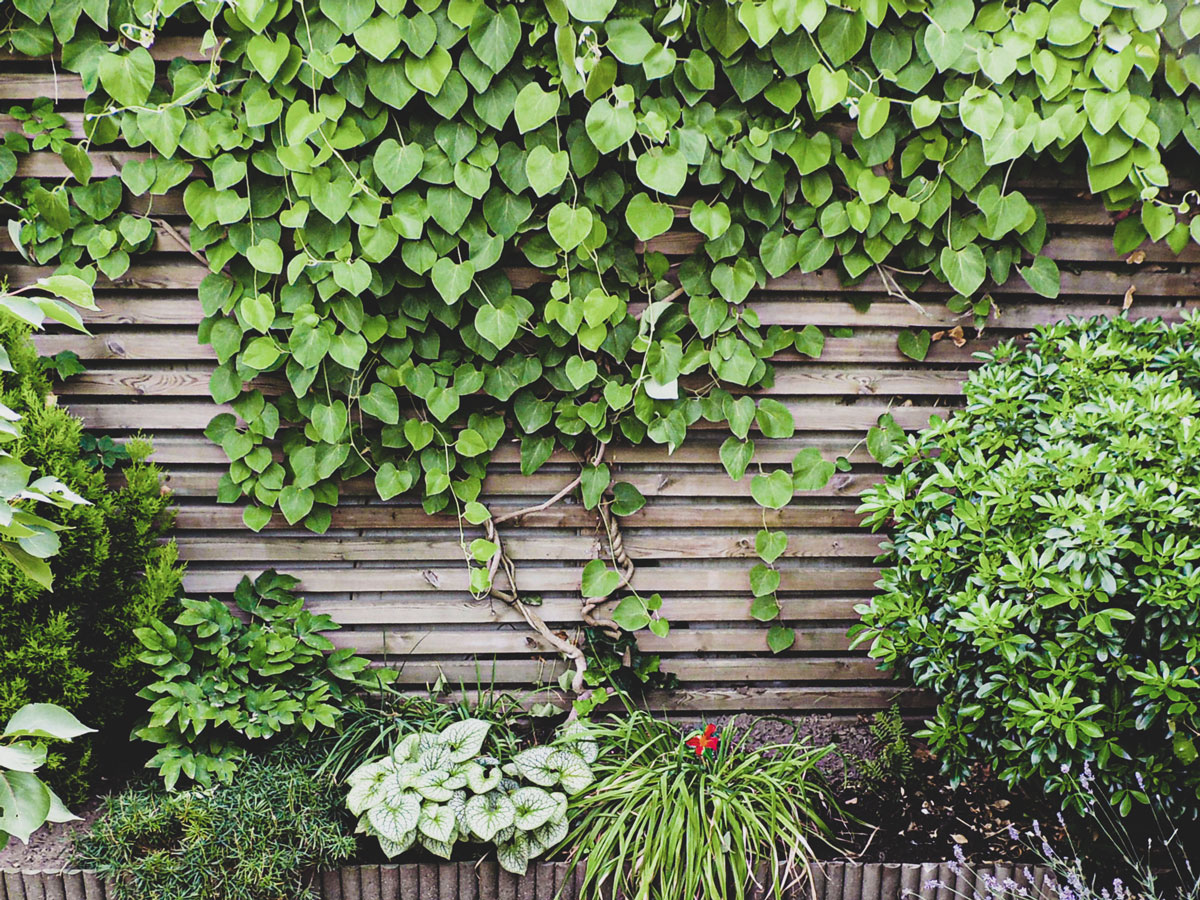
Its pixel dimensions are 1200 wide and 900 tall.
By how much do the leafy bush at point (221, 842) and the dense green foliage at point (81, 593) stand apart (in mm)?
226

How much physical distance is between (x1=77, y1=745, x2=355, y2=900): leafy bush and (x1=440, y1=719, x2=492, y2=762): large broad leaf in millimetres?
293

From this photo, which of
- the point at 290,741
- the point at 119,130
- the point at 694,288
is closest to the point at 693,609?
the point at 694,288

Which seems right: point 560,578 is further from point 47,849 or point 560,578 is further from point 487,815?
point 47,849

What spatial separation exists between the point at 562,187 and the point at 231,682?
151 cm

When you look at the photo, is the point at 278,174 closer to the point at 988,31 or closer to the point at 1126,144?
the point at 988,31

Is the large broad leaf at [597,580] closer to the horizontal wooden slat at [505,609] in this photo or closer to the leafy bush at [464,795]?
the horizontal wooden slat at [505,609]

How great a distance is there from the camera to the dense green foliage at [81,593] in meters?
1.96

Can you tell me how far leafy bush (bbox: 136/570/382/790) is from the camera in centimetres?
207

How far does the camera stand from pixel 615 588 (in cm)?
247

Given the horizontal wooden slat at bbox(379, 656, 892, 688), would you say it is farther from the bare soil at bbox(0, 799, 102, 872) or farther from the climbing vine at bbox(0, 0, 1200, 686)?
the bare soil at bbox(0, 799, 102, 872)

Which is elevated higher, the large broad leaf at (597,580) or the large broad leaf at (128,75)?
the large broad leaf at (128,75)

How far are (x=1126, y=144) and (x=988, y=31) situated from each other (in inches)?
18.1

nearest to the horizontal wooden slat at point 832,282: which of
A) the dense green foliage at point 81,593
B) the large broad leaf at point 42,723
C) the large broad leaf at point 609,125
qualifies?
the dense green foliage at point 81,593

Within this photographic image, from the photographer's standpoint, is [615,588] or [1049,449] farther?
[615,588]
